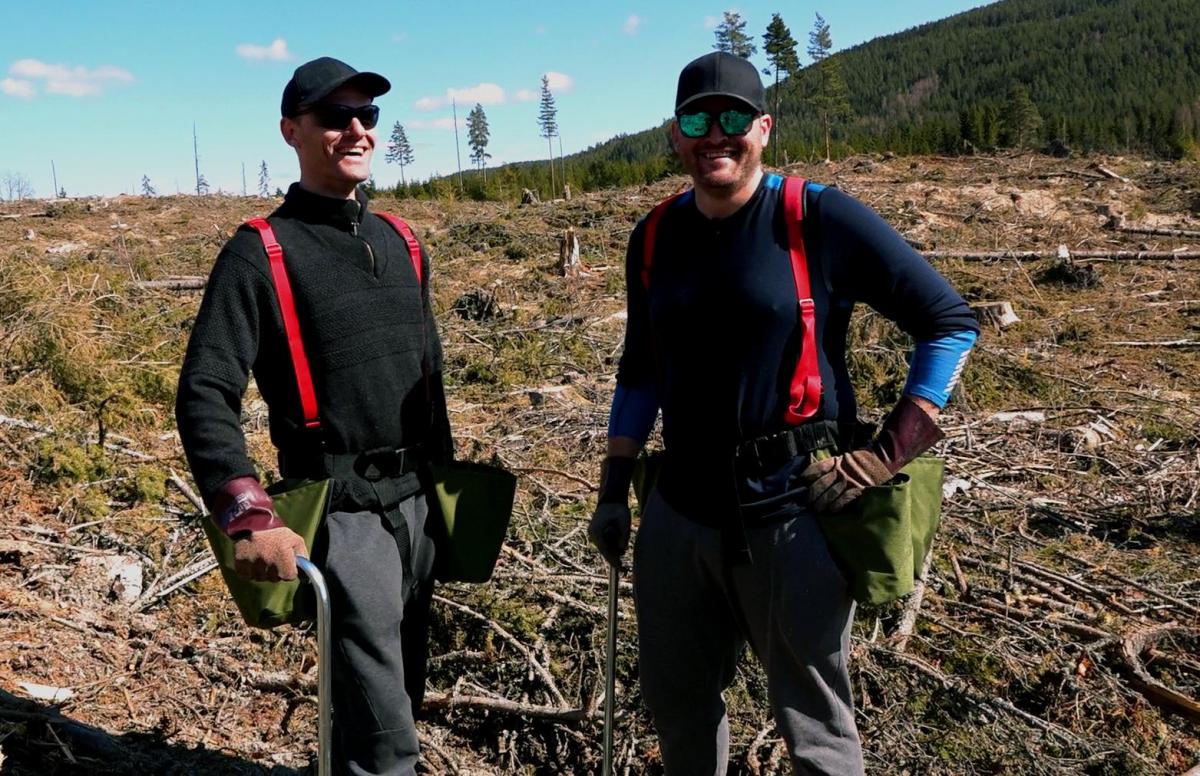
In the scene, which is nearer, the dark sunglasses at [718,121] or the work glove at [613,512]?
the dark sunglasses at [718,121]

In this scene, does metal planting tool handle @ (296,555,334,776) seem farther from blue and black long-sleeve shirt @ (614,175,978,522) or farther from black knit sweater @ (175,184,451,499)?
blue and black long-sleeve shirt @ (614,175,978,522)

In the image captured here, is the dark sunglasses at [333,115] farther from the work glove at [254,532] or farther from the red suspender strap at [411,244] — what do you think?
the work glove at [254,532]

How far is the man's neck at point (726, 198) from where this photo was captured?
2.29 meters

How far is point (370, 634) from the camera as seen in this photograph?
96.4 inches

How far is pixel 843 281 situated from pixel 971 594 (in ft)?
9.26

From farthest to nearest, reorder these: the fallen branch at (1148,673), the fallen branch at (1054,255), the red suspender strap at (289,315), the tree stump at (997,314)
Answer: the fallen branch at (1054,255)
the tree stump at (997,314)
the fallen branch at (1148,673)
the red suspender strap at (289,315)

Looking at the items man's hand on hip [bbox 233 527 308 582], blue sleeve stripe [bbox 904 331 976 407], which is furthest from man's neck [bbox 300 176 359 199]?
blue sleeve stripe [bbox 904 331 976 407]

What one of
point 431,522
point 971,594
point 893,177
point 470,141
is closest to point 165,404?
point 431,522

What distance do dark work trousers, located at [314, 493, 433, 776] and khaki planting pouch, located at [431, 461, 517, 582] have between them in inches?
4.7

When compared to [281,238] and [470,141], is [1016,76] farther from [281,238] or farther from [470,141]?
[281,238]

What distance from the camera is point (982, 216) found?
50.6 ft

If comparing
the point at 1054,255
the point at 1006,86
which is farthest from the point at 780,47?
the point at 1006,86

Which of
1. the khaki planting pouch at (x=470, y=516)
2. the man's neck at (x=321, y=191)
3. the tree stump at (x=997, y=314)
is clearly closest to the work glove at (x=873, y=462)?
the khaki planting pouch at (x=470, y=516)

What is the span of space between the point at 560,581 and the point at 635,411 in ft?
7.00
